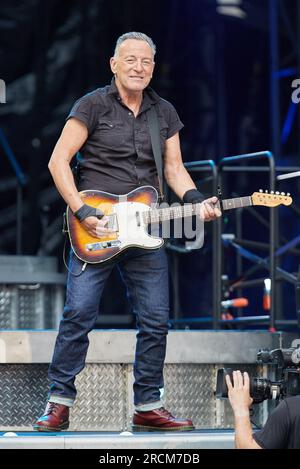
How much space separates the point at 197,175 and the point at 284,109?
1296mm

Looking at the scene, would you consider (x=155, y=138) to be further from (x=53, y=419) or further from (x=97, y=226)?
(x=53, y=419)

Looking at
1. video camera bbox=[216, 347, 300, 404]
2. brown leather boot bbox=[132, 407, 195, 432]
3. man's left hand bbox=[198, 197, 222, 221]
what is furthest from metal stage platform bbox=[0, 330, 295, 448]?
man's left hand bbox=[198, 197, 222, 221]

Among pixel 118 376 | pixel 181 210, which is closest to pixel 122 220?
pixel 181 210

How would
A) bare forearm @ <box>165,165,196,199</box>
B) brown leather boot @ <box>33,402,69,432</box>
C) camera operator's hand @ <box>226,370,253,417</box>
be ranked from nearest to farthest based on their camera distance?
camera operator's hand @ <box>226,370,253,417</box> < brown leather boot @ <box>33,402,69,432</box> < bare forearm @ <box>165,165,196,199</box>

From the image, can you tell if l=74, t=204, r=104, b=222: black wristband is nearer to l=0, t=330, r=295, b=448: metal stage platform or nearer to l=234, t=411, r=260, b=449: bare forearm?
l=0, t=330, r=295, b=448: metal stage platform

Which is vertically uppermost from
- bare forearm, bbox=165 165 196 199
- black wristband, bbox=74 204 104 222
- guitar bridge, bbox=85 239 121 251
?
bare forearm, bbox=165 165 196 199

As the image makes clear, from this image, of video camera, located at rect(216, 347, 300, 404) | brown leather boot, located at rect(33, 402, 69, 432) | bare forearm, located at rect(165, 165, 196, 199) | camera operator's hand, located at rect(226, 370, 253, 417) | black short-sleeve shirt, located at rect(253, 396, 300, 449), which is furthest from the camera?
bare forearm, located at rect(165, 165, 196, 199)

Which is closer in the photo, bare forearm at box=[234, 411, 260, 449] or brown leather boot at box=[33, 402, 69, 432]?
bare forearm at box=[234, 411, 260, 449]

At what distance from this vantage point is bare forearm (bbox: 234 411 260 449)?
4844 mm

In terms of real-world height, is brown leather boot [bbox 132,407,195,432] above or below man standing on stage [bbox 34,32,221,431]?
below

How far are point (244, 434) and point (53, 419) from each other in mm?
A: 1367

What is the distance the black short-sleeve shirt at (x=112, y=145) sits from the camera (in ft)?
20.1

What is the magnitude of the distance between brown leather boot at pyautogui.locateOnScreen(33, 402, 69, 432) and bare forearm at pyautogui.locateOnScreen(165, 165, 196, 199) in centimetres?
135

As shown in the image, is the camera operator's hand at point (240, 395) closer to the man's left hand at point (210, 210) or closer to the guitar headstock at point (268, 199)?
the man's left hand at point (210, 210)
